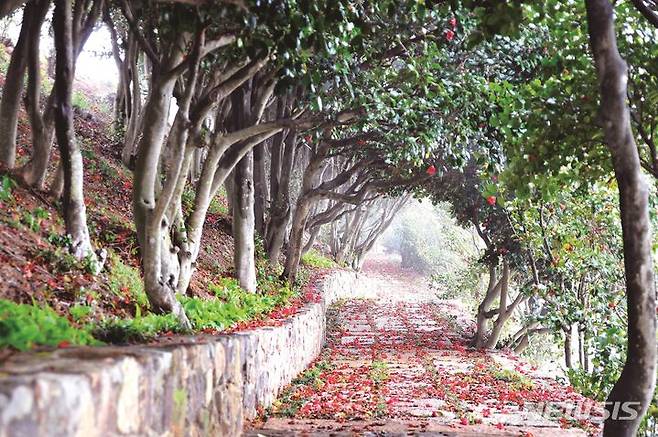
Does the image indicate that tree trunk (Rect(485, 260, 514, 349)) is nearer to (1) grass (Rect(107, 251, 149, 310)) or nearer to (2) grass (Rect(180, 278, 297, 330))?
(2) grass (Rect(180, 278, 297, 330))

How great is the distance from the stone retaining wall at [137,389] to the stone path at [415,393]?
31.1 inches

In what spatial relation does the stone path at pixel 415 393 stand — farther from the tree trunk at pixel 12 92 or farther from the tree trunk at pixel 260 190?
the tree trunk at pixel 12 92

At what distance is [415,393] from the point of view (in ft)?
28.5

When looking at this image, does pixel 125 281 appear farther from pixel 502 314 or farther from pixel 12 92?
pixel 502 314

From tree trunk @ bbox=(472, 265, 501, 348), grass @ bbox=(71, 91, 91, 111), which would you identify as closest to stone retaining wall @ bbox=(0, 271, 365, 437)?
tree trunk @ bbox=(472, 265, 501, 348)

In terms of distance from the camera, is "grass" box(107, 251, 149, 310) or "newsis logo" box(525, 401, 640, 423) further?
"newsis logo" box(525, 401, 640, 423)

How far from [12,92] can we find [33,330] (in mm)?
5065

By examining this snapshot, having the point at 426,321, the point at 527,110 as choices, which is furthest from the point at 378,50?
the point at 426,321

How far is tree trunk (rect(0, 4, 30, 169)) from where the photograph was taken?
22.7 feet

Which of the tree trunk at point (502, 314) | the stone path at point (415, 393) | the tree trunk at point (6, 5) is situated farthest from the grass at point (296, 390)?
the tree trunk at point (6, 5)

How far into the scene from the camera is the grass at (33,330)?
2.90m

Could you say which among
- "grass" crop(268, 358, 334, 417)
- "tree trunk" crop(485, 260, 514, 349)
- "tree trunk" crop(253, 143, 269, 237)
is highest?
"tree trunk" crop(253, 143, 269, 237)

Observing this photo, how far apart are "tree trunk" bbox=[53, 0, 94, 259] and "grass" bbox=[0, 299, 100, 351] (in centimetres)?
189

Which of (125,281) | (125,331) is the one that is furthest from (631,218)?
(125,281)
